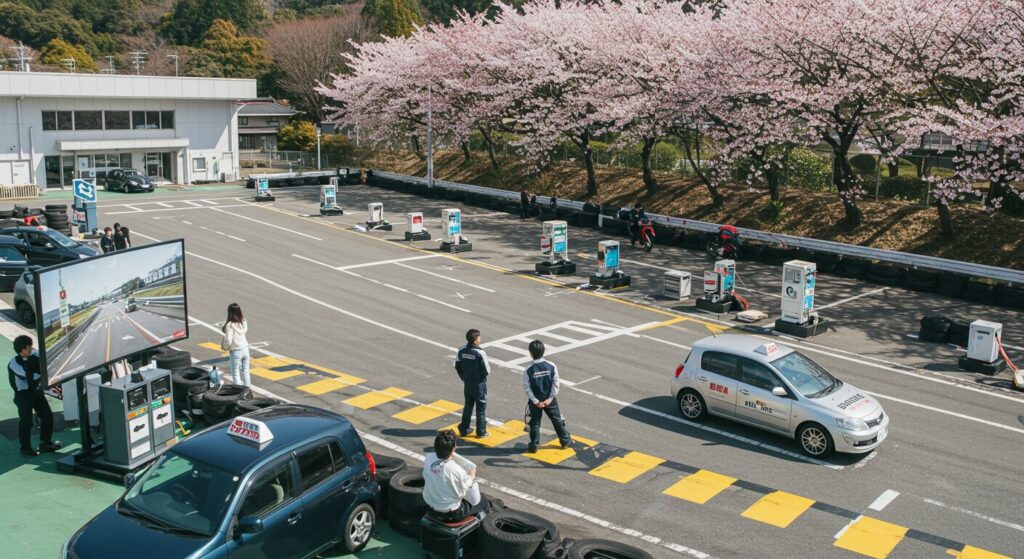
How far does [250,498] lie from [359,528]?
185 cm

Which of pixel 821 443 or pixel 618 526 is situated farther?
pixel 821 443

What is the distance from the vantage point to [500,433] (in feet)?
52.4

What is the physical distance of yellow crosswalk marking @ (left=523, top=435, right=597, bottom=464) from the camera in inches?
587

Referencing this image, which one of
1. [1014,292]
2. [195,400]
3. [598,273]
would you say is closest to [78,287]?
[195,400]

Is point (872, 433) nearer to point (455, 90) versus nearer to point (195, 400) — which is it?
point (195, 400)

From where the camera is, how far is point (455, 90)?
54312mm

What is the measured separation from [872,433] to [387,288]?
1687cm

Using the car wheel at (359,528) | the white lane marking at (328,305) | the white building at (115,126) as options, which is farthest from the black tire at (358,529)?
the white building at (115,126)

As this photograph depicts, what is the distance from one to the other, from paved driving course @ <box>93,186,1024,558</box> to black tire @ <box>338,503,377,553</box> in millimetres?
2884

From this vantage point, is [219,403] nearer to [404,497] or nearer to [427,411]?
[427,411]

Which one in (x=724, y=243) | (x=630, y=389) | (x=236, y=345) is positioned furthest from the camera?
(x=724, y=243)

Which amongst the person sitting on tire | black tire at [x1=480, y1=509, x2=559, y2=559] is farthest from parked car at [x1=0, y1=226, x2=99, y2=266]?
black tire at [x1=480, y1=509, x2=559, y2=559]

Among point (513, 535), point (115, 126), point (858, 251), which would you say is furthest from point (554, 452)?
point (115, 126)

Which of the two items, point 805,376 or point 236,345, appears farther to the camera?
point 236,345
